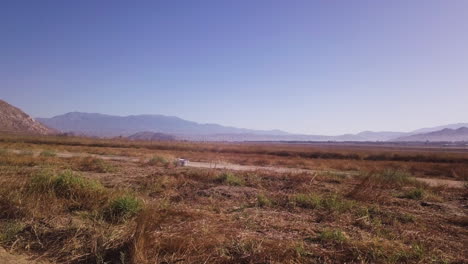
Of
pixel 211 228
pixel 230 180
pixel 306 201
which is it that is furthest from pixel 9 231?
pixel 230 180

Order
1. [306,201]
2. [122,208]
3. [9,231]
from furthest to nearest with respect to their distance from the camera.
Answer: [306,201] < [122,208] < [9,231]

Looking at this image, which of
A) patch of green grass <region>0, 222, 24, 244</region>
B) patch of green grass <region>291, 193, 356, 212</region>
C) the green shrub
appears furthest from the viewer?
the green shrub

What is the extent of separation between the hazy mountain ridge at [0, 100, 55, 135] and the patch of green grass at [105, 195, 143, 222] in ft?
476

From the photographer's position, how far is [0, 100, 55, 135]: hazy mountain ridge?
409 ft

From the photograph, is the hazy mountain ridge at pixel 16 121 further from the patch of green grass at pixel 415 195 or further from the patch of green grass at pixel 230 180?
the patch of green grass at pixel 415 195

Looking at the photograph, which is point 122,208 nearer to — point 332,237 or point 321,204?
point 332,237

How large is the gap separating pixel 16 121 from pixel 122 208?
15729 centimetres

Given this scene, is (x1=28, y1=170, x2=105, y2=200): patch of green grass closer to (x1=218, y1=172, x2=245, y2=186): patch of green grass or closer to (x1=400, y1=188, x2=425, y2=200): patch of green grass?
(x1=218, y1=172, x2=245, y2=186): patch of green grass

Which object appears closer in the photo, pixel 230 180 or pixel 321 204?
pixel 321 204

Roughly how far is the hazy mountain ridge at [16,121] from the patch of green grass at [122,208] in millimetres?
145141

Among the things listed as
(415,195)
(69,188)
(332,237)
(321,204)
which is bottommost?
(415,195)

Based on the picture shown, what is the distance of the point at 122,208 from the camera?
632 centimetres

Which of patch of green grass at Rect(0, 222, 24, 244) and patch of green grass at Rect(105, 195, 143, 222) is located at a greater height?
patch of green grass at Rect(105, 195, 143, 222)

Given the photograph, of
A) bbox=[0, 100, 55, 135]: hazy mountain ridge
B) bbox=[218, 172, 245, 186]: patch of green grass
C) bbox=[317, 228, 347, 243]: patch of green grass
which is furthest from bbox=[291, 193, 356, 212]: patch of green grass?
bbox=[0, 100, 55, 135]: hazy mountain ridge
